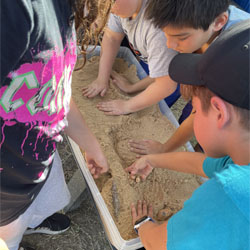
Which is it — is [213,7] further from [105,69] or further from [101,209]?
[101,209]

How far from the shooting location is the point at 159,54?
1.21 meters

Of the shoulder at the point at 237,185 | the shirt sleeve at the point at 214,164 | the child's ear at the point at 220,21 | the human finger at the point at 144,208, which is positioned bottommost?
the human finger at the point at 144,208

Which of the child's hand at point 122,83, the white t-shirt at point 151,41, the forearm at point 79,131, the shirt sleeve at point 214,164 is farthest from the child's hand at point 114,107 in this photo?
the shirt sleeve at point 214,164

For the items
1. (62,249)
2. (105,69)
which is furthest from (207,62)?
(62,249)

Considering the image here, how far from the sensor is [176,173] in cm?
127

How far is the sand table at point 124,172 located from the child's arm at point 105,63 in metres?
0.04

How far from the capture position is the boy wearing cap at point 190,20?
3.25 ft

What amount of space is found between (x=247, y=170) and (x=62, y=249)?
1.14 m

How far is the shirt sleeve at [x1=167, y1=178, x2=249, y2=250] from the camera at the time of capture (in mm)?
525

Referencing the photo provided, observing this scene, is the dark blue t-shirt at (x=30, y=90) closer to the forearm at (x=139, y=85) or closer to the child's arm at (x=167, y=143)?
the child's arm at (x=167, y=143)

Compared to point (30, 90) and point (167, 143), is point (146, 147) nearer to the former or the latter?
point (167, 143)

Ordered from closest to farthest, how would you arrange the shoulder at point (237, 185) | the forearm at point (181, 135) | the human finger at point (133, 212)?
the shoulder at point (237, 185) → the human finger at point (133, 212) → the forearm at point (181, 135)

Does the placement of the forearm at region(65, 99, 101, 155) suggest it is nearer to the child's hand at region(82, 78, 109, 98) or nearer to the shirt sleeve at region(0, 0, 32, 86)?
the shirt sleeve at region(0, 0, 32, 86)

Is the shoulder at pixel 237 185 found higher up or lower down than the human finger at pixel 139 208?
higher up
